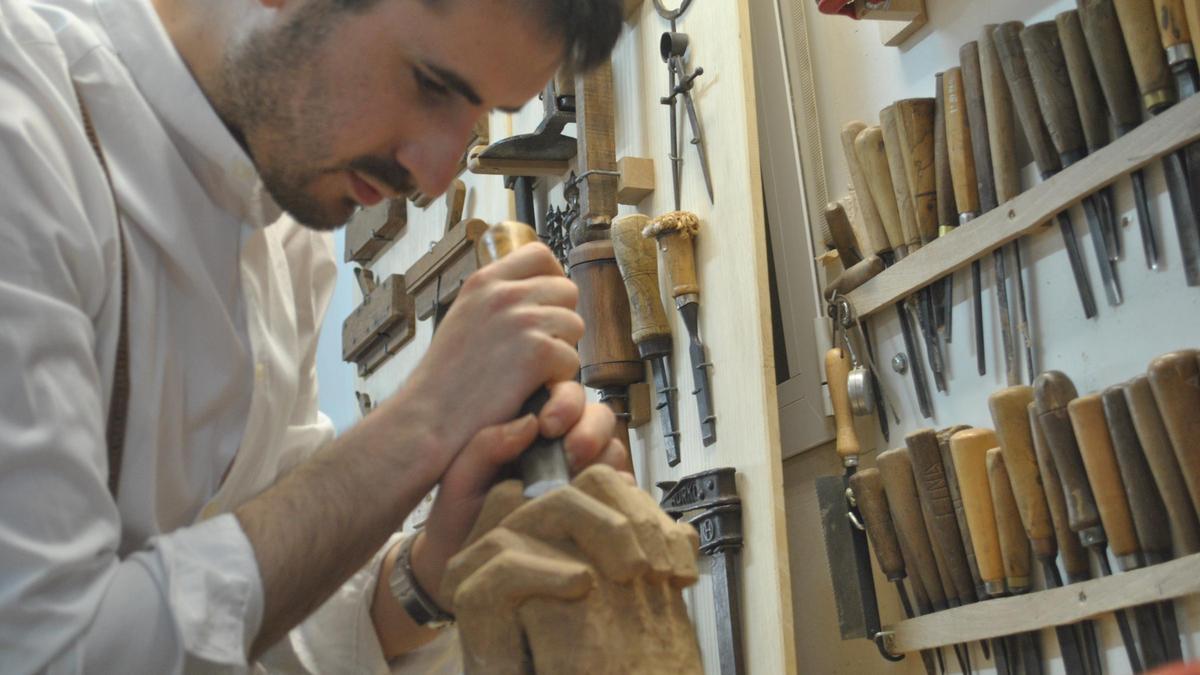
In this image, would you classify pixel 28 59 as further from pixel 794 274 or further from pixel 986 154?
pixel 794 274

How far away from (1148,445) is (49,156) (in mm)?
1268

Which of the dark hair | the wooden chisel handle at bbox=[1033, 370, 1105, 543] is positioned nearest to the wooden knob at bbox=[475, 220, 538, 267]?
the dark hair

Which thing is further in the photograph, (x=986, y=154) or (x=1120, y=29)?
(x=986, y=154)

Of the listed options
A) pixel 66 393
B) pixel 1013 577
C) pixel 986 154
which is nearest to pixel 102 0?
pixel 66 393

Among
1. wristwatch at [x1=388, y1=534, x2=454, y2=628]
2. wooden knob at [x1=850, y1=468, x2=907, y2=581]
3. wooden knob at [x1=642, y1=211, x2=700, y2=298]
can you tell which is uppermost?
wooden knob at [x1=642, y1=211, x2=700, y2=298]

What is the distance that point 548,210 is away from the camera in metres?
3.03

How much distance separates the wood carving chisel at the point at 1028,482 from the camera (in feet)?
5.46

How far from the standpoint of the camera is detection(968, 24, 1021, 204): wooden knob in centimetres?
178

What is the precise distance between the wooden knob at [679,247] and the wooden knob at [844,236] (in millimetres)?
304

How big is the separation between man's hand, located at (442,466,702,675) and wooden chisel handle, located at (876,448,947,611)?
97 cm

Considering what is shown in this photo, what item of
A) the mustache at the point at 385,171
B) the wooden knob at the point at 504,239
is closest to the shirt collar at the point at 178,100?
the mustache at the point at 385,171

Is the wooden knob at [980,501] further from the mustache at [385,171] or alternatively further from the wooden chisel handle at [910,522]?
the mustache at [385,171]

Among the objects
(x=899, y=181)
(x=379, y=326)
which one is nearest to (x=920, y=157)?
(x=899, y=181)

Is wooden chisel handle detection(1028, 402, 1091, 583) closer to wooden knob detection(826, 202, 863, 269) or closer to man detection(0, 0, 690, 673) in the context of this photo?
wooden knob detection(826, 202, 863, 269)
